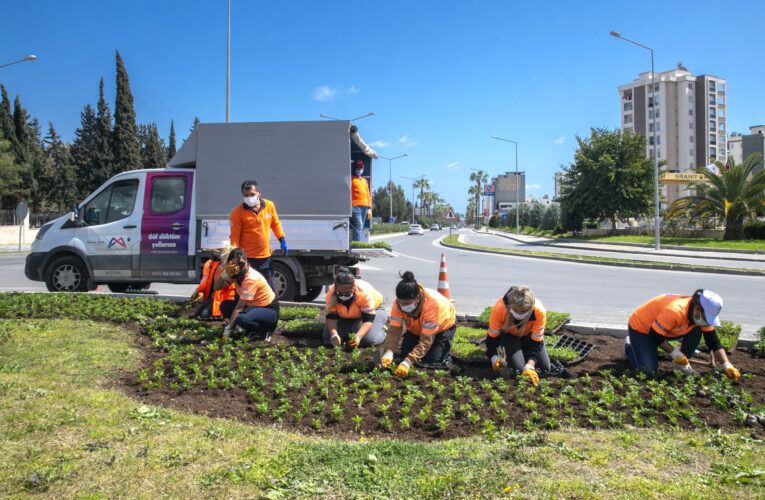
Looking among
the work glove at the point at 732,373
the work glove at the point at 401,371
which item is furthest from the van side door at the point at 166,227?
the work glove at the point at 732,373

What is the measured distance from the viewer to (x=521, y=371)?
5.22 m

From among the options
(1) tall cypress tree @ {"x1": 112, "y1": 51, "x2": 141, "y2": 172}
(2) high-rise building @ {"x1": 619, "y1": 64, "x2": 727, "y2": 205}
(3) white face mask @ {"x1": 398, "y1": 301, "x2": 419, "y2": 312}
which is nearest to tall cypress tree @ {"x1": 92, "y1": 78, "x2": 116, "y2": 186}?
(1) tall cypress tree @ {"x1": 112, "y1": 51, "x2": 141, "y2": 172}

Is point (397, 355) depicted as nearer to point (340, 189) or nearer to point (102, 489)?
point (102, 489)

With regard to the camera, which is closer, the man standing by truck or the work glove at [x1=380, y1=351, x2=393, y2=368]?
the work glove at [x1=380, y1=351, x2=393, y2=368]

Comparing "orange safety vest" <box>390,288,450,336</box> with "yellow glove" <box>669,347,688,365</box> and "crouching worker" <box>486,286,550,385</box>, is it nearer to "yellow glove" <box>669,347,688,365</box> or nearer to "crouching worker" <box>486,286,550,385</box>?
"crouching worker" <box>486,286,550,385</box>

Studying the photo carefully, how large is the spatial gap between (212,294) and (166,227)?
246 cm

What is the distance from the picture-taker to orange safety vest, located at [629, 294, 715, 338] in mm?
5332

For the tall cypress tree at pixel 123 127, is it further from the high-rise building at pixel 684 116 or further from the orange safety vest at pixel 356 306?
the high-rise building at pixel 684 116

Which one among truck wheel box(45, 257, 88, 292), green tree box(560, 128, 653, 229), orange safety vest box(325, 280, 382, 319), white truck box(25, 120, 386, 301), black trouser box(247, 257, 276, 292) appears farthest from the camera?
green tree box(560, 128, 653, 229)

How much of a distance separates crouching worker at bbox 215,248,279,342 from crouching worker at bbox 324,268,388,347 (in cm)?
78

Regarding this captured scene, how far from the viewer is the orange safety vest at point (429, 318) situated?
550cm

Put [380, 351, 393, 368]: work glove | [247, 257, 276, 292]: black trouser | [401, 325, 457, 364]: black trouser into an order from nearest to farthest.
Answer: [380, 351, 393, 368]: work glove
[401, 325, 457, 364]: black trouser
[247, 257, 276, 292]: black trouser

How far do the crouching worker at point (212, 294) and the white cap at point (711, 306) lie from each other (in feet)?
17.9

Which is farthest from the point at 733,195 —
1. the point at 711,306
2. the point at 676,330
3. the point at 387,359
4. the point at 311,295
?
the point at 387,359
